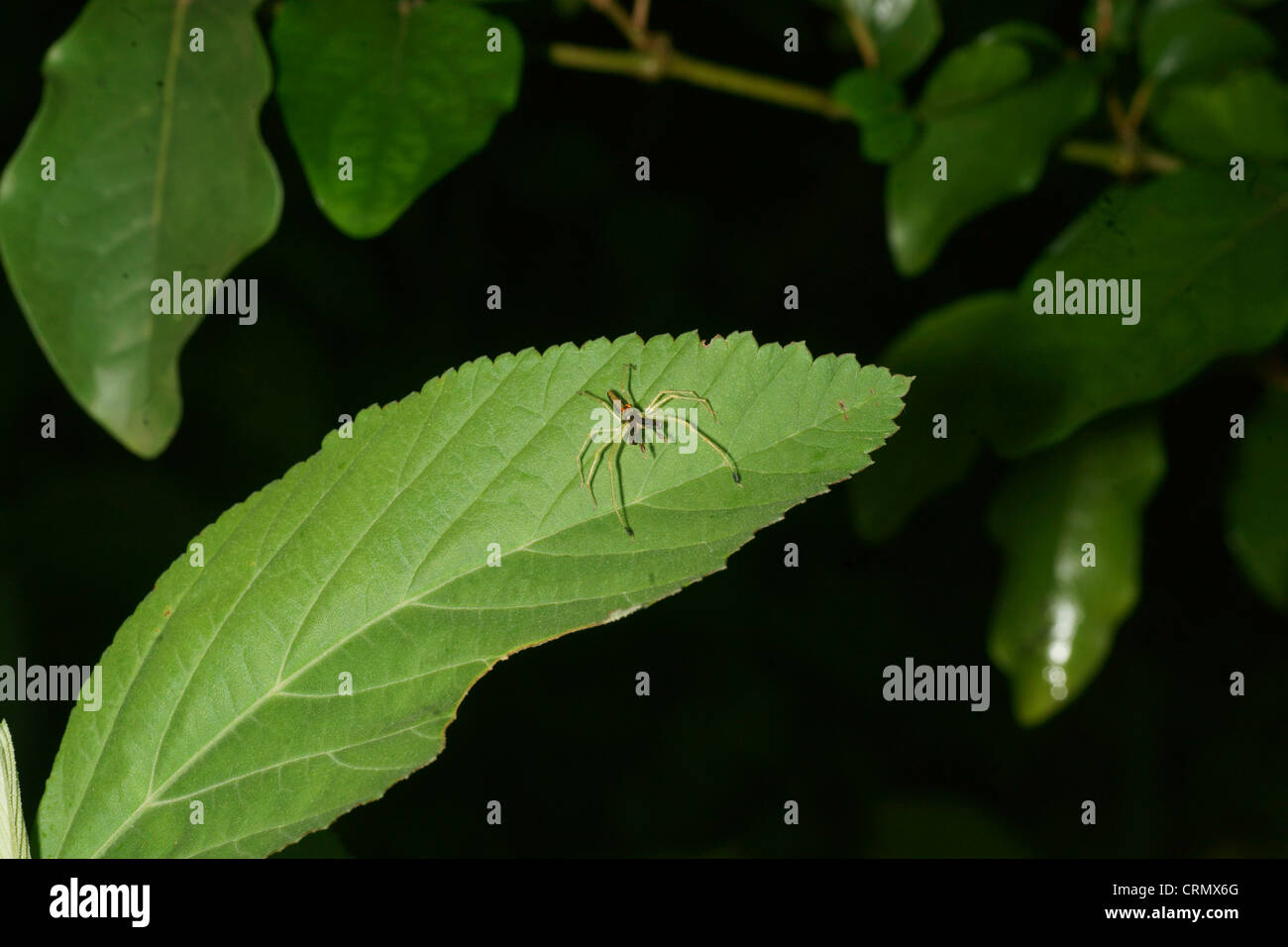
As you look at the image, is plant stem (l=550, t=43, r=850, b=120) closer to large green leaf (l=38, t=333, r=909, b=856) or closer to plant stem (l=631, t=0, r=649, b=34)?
plant stem (l=631, t=0, r=649, b=34)

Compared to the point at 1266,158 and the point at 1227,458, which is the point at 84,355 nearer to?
the point at 1266,158

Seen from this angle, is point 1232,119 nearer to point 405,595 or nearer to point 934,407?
point 934,407

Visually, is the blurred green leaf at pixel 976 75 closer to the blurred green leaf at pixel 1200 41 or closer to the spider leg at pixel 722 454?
the blurred green leaf at pixel 1200 41

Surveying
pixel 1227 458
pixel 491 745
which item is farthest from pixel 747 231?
pixel 491 745

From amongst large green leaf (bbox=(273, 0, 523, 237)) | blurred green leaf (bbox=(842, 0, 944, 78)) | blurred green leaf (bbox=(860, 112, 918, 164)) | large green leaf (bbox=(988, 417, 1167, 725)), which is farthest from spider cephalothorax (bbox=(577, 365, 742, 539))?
large green leaf (bbox=(988, 417, 1167, 725))

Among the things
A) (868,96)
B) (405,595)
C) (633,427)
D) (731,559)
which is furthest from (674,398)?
(731,559)
